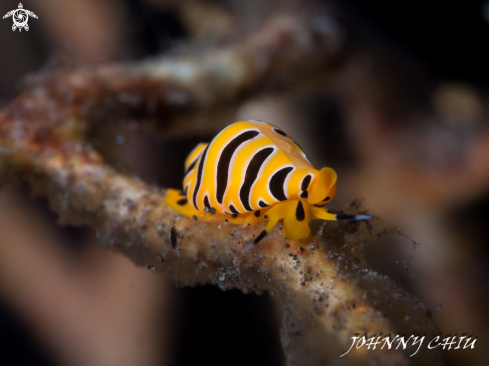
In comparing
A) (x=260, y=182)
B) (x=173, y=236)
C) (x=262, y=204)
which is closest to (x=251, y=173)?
(x=260, y=182)

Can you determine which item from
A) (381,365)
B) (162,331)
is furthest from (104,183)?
(381,365)

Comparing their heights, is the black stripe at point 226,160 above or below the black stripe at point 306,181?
above

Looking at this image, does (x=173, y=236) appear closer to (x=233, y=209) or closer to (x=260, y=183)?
(x=233, y=209)

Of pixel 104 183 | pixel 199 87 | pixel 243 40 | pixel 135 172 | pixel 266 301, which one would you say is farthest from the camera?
pixel 243 40

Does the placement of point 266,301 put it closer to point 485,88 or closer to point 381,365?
point 381,365

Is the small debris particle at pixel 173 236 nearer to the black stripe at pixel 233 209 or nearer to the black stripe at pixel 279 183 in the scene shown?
the black stripe at pixel 233 209

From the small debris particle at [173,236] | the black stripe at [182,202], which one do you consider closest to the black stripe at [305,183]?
the small debris particle at [173,236]
